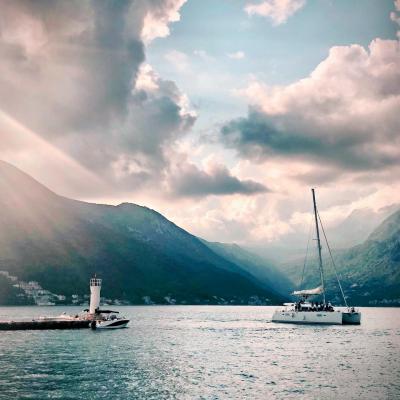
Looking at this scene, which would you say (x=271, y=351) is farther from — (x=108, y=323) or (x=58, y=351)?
(x=108, y=323)

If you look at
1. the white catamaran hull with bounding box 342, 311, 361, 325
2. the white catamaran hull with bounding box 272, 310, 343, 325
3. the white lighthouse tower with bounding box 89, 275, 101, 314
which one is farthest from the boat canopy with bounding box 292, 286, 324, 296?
the white lighthouse tower with bounding box 89, 275, 101, 314

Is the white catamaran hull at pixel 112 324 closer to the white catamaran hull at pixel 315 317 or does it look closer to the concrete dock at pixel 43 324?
the concrete dock at pixel 43 324

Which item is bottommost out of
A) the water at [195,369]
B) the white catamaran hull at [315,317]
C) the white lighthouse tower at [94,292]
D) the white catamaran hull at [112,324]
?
the water at [195,369]

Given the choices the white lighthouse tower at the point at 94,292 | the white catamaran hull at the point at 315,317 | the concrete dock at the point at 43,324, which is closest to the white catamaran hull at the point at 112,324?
the concrete dock at the point at 43,324

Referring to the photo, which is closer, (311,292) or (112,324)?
(112,324)

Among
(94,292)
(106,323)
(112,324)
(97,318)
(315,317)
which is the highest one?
(94,292)

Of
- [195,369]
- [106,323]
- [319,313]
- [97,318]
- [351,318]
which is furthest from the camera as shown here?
[351,318]

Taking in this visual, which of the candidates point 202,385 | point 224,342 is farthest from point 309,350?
point 202,385

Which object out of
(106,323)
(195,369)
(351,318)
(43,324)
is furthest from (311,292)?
(195,369)

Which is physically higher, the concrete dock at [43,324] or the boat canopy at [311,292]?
the boat canopy at [311,292]

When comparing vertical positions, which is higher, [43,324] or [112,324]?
[43,324]

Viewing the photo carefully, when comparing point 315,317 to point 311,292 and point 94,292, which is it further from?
point 94,292

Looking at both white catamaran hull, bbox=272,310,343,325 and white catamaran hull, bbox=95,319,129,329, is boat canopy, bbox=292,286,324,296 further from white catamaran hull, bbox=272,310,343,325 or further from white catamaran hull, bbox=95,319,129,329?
white catamaran hull, bbox=95,319,129,329

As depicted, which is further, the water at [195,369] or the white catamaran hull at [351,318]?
the white catamaran hull at [351,318]
